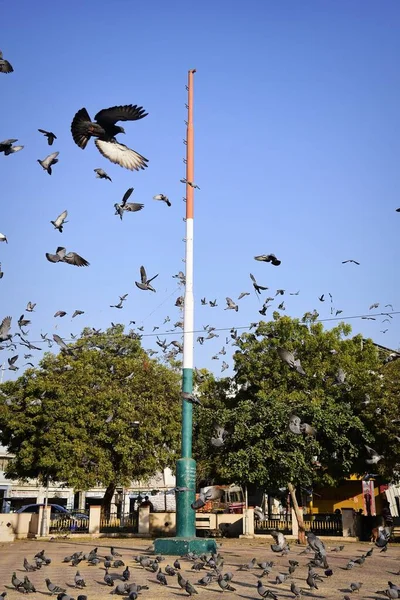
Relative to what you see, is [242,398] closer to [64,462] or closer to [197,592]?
[64,462]

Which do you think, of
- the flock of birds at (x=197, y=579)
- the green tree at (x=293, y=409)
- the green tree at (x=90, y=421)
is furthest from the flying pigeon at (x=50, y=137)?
the green tree at (x=90, y=421)

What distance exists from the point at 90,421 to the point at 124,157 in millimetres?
26653

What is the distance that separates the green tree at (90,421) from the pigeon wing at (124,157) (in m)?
23.1

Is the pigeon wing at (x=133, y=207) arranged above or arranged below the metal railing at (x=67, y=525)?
above

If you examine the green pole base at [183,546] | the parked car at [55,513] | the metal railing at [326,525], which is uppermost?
the parked car at [55,513]

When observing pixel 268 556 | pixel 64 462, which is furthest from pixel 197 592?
pixel 64 462

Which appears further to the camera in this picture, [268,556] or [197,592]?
[268,556]

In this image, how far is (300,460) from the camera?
101 feet

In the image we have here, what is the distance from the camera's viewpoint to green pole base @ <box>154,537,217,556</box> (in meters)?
17.6

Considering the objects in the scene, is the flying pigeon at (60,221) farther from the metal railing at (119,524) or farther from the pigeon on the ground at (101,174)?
the metal railing at (119,524)

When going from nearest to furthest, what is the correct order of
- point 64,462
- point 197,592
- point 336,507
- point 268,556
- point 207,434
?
1. point 197,592
2. point 268,556
3. point 64,462
4. point 207,434
5. point 336,507

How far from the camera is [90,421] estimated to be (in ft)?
124

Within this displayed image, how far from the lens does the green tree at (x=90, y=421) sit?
3675 cm

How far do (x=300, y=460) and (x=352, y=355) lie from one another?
12.6 metres
